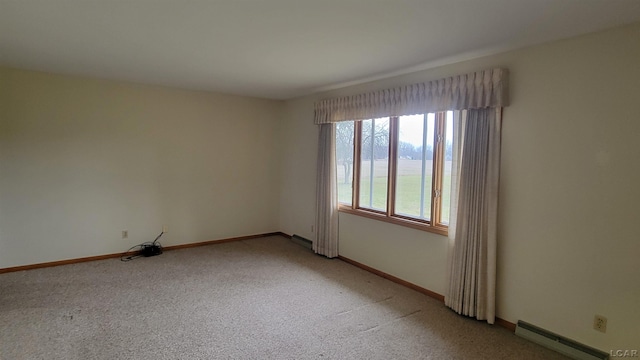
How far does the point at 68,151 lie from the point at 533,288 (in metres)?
5.05

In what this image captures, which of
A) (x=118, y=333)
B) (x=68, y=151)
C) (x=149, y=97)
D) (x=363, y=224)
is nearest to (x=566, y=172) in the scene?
(x=363, y=224)

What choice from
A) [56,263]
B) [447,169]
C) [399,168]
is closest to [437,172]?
[447,169]

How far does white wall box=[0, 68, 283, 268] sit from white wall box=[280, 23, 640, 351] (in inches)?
134

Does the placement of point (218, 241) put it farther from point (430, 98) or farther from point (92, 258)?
point (430, 98)

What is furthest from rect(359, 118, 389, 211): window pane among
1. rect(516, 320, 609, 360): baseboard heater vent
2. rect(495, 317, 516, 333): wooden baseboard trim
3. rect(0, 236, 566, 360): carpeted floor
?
rect(516, 320, 609, 360): baseboard heater vent

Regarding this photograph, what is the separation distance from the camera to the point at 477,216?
9.16 ft

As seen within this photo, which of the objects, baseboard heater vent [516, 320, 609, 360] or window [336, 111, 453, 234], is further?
window [336, 111, 453, 234]

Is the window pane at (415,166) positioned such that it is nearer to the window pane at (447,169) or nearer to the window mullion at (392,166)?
the window mullion at (392,166)

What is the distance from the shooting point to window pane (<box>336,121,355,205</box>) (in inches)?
172

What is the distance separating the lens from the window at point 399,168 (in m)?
3.26

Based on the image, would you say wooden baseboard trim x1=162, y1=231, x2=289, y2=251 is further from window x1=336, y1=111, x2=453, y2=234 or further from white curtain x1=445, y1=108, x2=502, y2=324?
white curtain x1=445, y1=108, x2=502, y2=324

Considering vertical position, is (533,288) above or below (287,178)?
below

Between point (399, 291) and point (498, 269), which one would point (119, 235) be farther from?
point (498, 269)

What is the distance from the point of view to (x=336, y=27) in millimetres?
2277
